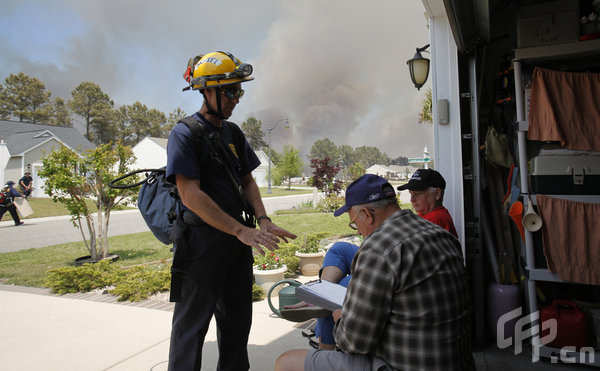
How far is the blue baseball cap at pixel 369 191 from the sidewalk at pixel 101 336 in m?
1.88

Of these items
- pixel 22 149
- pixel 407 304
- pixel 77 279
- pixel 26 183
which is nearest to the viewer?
pixel 407 304

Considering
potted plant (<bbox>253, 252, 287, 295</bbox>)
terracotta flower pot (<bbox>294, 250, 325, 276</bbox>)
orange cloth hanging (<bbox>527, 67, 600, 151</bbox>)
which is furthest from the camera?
terracotta flower pot (<bbox>294, 250, 325, 276</bbox>)

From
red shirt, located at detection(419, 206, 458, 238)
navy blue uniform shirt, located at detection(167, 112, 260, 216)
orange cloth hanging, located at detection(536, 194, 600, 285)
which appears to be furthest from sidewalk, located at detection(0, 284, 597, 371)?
navy blue uniform shirt, located at detection(167, 112, 260, 216)

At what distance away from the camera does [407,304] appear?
3.94ft

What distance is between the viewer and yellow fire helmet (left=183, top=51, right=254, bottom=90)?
6.30 ft

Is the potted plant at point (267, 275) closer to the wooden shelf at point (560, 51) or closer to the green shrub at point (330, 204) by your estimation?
the wooden shelf at point (560, 51)

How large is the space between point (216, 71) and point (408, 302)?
4.73 feet

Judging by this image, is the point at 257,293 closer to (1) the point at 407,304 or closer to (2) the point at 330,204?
(1) the point at 407,304

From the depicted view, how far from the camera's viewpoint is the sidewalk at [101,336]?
2.92 metres

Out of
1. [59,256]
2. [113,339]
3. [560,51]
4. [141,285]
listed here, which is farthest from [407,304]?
[59,256]

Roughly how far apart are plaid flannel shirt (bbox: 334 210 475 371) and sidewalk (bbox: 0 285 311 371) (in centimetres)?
179

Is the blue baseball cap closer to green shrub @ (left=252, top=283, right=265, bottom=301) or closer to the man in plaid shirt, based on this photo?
the man in plaid shirt

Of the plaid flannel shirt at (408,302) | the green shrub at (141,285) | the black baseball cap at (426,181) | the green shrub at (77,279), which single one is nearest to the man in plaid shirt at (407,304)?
the plaid flannel shirt at (408,302)

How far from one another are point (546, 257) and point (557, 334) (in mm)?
611
